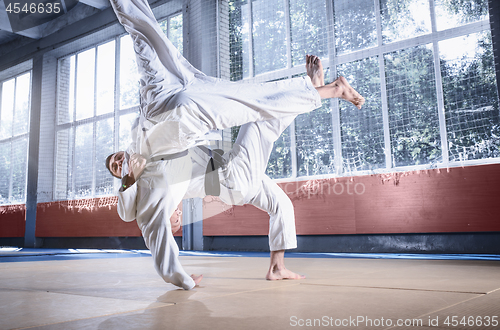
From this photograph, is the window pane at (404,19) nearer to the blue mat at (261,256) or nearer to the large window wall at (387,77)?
the large window wall at (387,77)

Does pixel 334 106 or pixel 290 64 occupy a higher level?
pixel 290 64

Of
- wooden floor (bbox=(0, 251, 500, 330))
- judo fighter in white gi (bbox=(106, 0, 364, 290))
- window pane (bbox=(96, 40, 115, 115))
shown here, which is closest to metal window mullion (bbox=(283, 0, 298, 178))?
wooden floor (bbox=(0, 251, 500, 330))

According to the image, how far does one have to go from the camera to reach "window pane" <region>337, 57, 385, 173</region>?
193 inches

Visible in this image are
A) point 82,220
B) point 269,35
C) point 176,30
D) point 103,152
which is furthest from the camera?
point 103,152

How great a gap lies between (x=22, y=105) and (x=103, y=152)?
3059 millimetres

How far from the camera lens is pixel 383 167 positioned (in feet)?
15.9

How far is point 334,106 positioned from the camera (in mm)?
5125

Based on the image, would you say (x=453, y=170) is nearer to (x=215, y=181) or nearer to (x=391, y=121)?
(x=391, y=121)

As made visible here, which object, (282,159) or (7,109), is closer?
(282,159)

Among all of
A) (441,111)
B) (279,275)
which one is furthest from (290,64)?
(279,275)

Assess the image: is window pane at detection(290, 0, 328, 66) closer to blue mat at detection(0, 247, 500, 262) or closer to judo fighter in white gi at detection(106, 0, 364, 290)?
blue mat at detection(0, 247, 500, 262)

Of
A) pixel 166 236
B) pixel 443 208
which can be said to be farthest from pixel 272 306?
pixel 443 208

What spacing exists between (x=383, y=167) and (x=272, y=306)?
3861 mm

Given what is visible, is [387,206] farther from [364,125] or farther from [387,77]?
[387,77]
